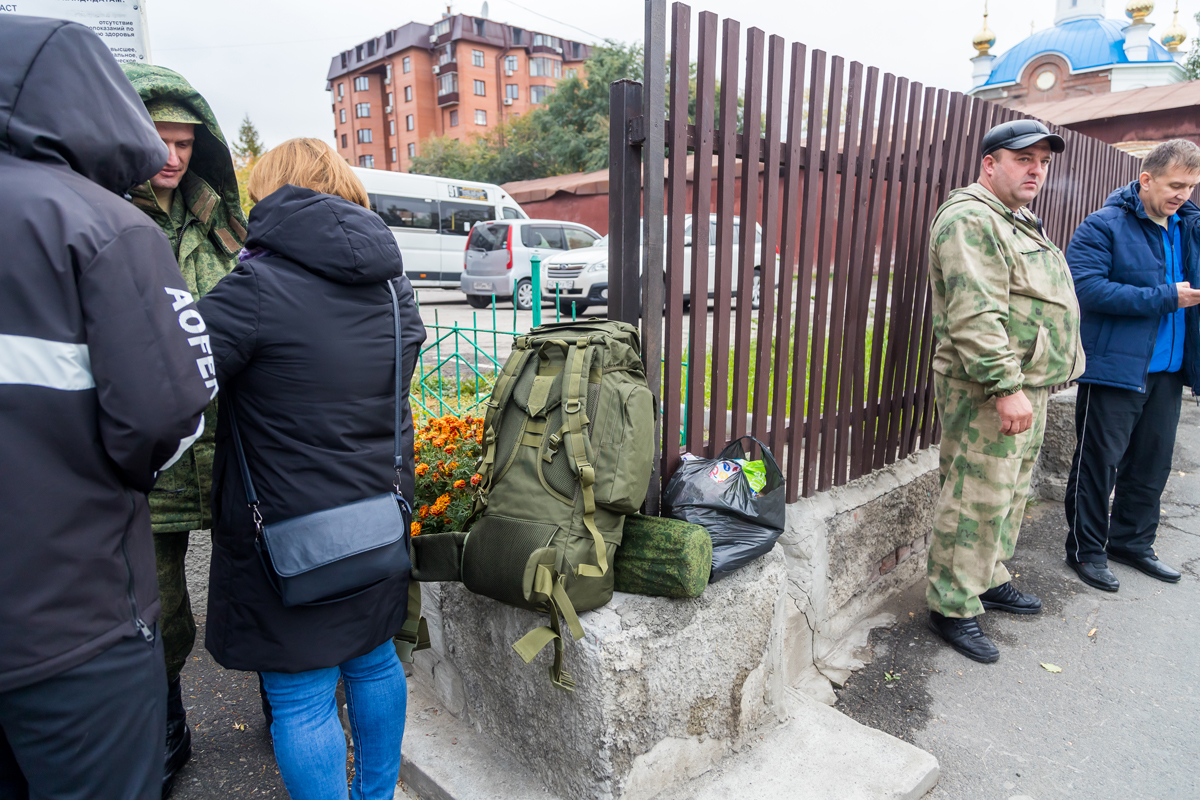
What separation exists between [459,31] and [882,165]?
5405 cm

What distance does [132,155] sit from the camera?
49.3 inches

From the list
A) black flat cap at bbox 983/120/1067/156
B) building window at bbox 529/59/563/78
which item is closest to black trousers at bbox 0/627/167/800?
black flat cap at bbox 983/120/1067/156

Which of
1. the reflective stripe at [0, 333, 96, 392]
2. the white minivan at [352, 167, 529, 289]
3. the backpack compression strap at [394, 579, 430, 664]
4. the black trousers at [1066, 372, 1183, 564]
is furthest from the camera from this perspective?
the white minivan at [352, 167, 529, 289]

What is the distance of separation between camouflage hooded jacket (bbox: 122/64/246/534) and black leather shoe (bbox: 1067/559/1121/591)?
3.81m

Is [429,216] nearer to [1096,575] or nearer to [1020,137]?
[1020,137]

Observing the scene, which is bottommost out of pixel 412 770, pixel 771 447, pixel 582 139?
pixel 412 770

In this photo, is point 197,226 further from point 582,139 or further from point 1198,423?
point 582,139

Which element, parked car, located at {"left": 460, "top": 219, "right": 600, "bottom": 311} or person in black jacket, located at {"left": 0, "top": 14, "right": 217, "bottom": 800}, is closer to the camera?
person in black jacket, located at {"left": 0, "top": 14, "right": 217, "bottom": 800}

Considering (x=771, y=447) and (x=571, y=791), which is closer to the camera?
(x=571, y=791)

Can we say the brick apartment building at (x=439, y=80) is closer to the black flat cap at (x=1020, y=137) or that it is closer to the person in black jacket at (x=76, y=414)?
the black flat cap at (x=1020, y=137)

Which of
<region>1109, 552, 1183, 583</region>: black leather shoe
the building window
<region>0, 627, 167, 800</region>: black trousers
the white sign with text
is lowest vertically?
<region>1109, 552, 1183, 583</region>: black leather shoe

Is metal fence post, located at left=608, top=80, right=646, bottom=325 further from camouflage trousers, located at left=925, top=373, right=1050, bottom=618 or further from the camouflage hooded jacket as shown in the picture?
camouflage trousers, located at left=925, top=373, right=1050, bottom=618

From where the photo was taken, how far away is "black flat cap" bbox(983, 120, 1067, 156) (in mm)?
2734

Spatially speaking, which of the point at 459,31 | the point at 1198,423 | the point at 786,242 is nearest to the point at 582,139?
the point at 459,31
